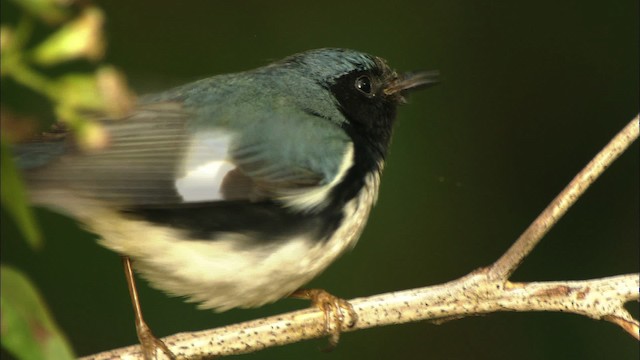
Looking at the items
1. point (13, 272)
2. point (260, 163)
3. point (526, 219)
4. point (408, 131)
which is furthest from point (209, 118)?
point (526, 219)

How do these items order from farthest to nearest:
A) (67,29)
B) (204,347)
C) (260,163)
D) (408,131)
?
1. (408,131)
2. (260,163)
3. (204,347)
4. (67,29)

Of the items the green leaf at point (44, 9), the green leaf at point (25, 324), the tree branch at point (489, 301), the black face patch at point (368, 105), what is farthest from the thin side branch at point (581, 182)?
the green leaf at point (44, 9)

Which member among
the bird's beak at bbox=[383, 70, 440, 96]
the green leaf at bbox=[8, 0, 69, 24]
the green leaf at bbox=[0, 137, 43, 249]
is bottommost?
the green leaf at bbox=[0, 137, 43, 249]

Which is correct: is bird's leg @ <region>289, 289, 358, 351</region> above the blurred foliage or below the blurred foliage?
above

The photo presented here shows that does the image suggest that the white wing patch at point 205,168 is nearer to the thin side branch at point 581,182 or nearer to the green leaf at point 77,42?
the thin side branch at point 581,182

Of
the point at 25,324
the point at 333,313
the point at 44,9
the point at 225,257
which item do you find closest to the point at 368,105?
the point at 333,313

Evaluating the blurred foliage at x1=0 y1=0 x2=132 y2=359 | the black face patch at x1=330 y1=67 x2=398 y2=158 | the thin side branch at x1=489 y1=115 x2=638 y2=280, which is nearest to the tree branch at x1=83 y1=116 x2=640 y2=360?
the thin side branch at x1=489 y1=115 x2=638 y2=280

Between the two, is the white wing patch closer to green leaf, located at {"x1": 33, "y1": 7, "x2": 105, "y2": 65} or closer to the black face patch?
the black face patch

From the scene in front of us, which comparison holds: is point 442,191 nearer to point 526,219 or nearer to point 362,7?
point 526,219
